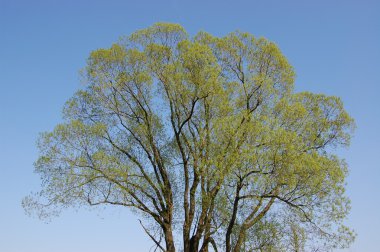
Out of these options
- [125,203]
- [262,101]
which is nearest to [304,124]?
[262,101]

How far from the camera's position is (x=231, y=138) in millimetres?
27484

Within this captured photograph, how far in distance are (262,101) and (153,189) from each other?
915cm

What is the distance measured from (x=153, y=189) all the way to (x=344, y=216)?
38.6 ft

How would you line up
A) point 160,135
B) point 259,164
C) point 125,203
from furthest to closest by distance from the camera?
1. point 160,135
2. point 125,203
3. point 259,164

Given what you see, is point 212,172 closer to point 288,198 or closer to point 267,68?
point 288,198

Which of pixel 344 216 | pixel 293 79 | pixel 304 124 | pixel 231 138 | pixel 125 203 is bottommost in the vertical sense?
pixel 344 216

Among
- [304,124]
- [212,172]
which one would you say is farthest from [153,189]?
[304,124]

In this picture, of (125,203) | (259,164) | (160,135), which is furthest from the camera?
(160,135)

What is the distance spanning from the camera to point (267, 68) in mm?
32188

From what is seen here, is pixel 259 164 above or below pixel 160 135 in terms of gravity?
below

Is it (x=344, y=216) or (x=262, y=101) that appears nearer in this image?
(x=344, y=216)

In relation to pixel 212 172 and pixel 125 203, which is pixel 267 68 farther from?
pixel 125 203

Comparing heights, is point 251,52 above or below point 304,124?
above

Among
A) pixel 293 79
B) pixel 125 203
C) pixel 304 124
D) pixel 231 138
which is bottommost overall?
pixel 125 203
